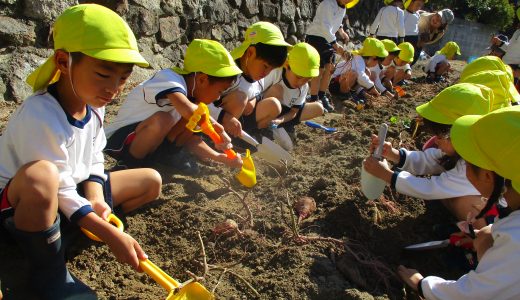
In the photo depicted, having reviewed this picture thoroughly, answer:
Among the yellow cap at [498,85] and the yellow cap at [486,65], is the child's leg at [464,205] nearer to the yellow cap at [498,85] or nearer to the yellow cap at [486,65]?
the yellow cap at [498,85]

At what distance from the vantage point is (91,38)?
1438mm

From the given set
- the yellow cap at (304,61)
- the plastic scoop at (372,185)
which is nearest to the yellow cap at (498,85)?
the plastic scoop at (372,185)

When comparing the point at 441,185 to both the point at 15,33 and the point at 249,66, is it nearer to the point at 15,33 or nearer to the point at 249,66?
the point at 249,66

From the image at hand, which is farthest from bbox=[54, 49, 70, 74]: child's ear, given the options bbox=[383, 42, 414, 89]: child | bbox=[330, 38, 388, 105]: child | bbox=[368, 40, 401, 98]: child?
bbox=[383, 42, 414, 89]: child

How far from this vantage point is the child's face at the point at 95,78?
4.84 feet

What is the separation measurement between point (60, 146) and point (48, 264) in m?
0.39

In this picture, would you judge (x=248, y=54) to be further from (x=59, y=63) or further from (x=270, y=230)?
(x=59, y=63)

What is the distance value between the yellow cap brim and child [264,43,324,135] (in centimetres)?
177

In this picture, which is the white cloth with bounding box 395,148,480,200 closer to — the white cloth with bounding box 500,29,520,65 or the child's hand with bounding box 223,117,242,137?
the child's hand with bounding box 223,117,242,137

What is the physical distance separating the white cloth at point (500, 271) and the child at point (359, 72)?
3953 millimetres

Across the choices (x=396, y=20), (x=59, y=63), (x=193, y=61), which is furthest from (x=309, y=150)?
(x=396, y=20)

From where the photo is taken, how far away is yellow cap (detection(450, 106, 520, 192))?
1410 mm

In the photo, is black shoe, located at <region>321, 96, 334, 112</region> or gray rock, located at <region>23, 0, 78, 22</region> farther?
black shoe, located at <region>321, 96, 334, 112</region>

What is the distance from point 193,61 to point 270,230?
99cm
